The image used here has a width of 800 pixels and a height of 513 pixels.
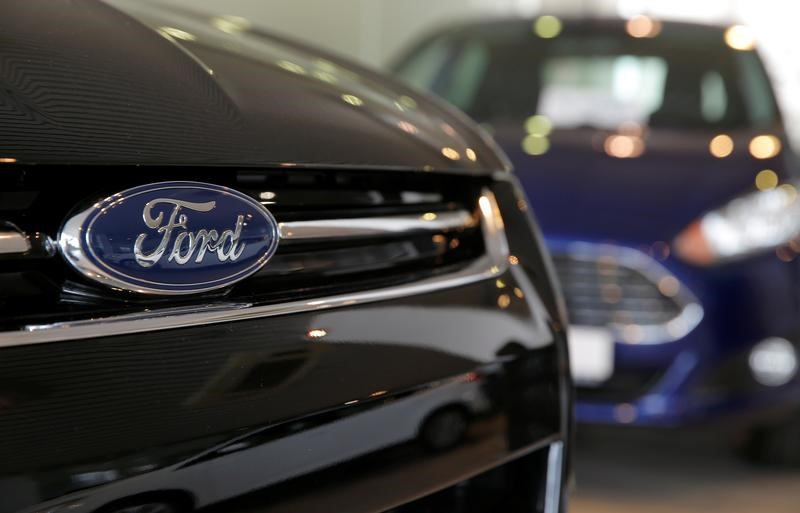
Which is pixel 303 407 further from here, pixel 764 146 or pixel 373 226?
pixel 764 146

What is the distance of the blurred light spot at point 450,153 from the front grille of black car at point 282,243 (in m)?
0.02

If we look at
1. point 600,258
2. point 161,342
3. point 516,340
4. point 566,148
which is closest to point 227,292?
point 161,342

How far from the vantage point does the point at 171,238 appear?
924 millimetres

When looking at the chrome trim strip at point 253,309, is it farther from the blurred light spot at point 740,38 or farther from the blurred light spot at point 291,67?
the blurred light spot at point 740,38

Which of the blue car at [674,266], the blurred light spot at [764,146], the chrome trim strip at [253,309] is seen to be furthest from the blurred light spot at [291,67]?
the blurred light spot at [764,146]

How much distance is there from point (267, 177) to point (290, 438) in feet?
0.76

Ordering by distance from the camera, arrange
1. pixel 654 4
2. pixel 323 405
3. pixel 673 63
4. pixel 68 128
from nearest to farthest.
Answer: pixel 68 128 < pixel 323 405 < pixel 673 63 < pixel 654 4

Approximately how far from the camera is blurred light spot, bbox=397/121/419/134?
1255mm

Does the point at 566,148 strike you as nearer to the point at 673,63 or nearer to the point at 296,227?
the point at 673,63

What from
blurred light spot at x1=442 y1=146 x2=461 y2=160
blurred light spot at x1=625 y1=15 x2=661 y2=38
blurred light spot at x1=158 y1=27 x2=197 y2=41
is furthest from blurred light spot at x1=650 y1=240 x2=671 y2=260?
blurred light spot at x1=158 y1=27 x2=197 y2=41

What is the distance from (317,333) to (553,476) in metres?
0.42

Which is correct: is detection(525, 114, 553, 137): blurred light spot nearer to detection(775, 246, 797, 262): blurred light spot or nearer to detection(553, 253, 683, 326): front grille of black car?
detection(553, 253, 683, 326): front grille of black car

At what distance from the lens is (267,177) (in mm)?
1021

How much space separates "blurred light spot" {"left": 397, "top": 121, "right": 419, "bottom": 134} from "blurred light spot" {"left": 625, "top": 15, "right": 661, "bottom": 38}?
8.41 feet
